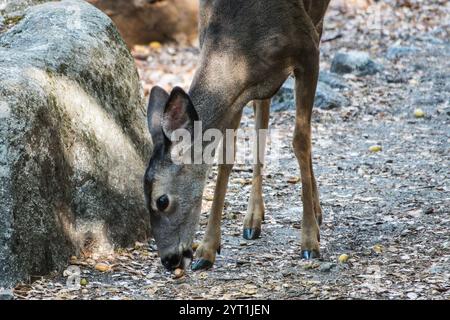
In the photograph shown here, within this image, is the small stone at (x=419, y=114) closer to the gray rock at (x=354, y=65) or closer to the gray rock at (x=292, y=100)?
the gray rock at (x=292, y=100)

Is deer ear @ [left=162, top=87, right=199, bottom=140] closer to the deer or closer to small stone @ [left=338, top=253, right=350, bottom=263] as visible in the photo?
the deer

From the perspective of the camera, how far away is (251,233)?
6.75 m

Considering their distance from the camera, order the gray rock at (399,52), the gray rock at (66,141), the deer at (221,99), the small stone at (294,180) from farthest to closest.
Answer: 1. the gray rock at (399,52)
2. the small stone at (294,180)
3. the deer at (221,99)
4. the gray rock at (66,141)

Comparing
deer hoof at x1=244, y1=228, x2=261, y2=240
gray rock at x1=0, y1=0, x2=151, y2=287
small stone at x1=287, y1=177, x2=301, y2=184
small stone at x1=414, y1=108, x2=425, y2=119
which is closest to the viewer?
gray rock at x1=0, y1=0, x2=151, y2=287

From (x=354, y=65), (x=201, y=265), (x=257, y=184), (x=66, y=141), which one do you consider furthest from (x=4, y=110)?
(x=354, y=65)

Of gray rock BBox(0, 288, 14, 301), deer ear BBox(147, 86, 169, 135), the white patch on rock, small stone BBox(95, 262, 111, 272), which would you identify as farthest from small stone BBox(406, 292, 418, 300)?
the white patch on rock

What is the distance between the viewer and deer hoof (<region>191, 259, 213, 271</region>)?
239 inches

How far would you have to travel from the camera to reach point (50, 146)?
18.6 ft

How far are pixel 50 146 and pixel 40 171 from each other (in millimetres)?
227

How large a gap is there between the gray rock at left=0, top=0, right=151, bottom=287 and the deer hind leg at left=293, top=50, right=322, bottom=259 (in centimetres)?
122


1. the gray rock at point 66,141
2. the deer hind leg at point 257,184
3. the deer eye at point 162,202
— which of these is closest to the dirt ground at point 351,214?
the deer hind leg at point 257,184

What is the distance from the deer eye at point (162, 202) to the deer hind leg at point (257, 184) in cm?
142

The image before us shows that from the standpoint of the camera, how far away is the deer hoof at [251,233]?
6.74 metres
